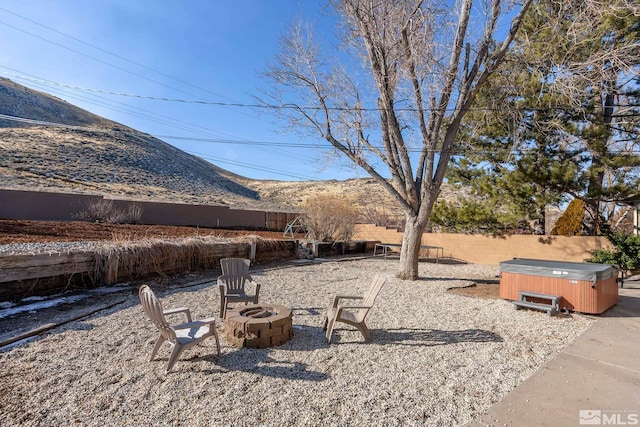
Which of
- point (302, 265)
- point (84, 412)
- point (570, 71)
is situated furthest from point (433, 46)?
point (84, 412)

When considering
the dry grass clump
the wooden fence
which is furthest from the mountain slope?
the wooden fence

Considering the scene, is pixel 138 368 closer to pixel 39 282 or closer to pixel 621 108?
pixel 39 282

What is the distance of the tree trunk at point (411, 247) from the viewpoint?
798 centimetres

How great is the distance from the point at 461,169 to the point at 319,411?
11.1m

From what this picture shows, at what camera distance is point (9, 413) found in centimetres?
237

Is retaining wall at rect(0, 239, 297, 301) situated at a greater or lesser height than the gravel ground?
greater

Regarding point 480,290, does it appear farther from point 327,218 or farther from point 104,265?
point 104,265

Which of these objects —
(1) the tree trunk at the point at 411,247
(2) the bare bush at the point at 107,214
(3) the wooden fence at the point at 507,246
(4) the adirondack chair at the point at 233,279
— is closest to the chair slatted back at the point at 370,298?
(4) the adirondack chair at the point at 233,279

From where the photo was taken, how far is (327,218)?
12.6m

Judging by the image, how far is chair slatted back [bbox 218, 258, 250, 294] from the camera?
5.12m

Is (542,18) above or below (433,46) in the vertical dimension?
above

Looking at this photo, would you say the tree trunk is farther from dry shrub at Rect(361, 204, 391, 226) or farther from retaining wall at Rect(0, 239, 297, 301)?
dry shrub at Rect(361, 204, 391, 226)

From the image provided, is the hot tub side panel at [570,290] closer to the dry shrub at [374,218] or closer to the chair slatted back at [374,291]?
the chair slatted back at [374,291]

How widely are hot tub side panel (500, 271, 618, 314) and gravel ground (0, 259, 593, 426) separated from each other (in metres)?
0.32
